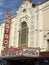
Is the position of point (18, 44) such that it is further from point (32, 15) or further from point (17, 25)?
point (32, 15)

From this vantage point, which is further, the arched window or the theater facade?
the arched window

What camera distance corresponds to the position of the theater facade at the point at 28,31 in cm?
2531

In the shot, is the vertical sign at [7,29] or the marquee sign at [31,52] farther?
the vertical sign at [7,29]

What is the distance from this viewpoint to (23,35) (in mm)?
30031

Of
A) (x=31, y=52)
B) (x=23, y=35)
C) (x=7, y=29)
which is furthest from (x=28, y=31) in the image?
(x=31, y=52)

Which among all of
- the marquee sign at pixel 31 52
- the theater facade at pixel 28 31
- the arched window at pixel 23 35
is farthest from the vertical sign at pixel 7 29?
the marquee sign at pixel 31 52

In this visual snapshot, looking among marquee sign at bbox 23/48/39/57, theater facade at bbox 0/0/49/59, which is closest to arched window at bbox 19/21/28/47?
theater facade at bbox 0/0/49/59

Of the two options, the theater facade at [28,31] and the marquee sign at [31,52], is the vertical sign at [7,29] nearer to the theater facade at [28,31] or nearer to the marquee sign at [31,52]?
the theater facade at [28,31]

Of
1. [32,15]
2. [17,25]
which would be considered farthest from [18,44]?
[32,15]

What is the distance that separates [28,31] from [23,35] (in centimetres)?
139

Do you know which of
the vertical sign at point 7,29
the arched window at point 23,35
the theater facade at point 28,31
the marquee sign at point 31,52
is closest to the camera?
the marquee sign at point 31,52

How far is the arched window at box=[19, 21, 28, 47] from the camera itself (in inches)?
1153

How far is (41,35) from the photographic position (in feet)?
87.0

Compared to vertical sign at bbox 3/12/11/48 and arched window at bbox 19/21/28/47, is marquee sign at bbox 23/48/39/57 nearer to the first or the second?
arched window at bbox 19/21/28/47
